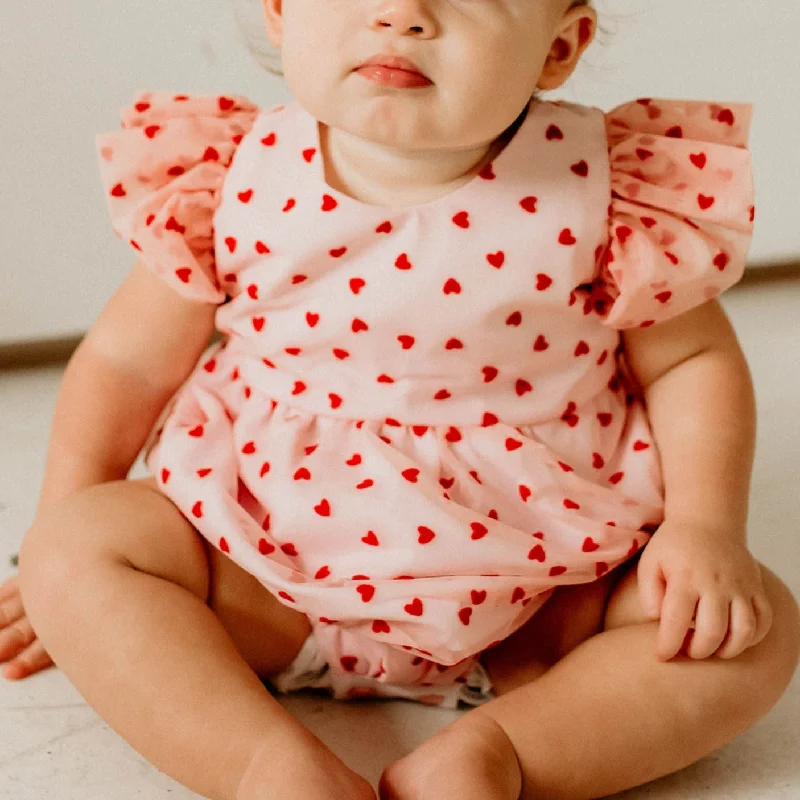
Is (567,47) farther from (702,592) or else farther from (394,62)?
(702,592)

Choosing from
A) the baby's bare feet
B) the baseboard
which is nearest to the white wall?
the baseboard

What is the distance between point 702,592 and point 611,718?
78 mm

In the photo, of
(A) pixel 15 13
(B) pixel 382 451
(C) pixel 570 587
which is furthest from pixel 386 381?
(A) pixel 15 13

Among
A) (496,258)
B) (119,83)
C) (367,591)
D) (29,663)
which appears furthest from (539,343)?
(119,83)

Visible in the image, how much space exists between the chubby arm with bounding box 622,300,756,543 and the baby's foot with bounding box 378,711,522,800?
0.54 ft

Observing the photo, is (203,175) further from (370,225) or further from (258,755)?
(258,755)

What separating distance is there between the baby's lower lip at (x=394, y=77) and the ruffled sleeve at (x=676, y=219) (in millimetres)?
136

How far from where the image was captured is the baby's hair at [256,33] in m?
0.88

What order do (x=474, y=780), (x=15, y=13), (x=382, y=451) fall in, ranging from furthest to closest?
(x=15, y=13) → (x=382, y=451) → (x=474, y=780)

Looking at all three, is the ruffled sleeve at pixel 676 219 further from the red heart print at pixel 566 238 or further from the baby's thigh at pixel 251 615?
the baby's thigh at pixel 251 615

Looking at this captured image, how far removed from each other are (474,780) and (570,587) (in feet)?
0.55

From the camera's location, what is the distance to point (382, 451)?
2.14 ft

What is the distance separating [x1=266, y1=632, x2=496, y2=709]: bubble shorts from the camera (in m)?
0.67

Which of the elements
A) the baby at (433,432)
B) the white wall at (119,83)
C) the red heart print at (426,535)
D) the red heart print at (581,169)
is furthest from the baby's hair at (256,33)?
→ the red heart print at (426,535)
